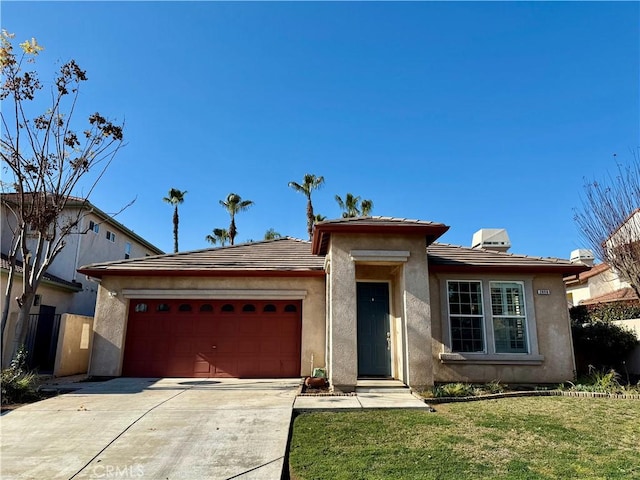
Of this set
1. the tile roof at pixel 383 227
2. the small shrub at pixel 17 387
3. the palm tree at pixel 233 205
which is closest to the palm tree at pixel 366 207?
the palm tree at pixel 233 205

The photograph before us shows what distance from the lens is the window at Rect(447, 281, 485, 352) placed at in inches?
444

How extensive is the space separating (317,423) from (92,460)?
345cm

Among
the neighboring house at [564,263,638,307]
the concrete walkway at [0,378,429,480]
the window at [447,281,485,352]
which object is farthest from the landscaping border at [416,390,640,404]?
the neighboring house at [564,263,638,307]

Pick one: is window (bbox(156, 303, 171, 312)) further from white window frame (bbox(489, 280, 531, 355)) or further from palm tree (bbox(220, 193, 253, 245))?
palm tree (bbox(220, 193, 253, 245))

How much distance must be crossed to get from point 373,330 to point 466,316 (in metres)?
2.62

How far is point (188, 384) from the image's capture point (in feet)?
36.9

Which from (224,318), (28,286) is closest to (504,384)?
(224,318)

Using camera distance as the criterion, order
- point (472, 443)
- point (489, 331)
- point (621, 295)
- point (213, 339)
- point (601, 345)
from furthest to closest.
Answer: point (621, 295), point (213, 339), point (601, 345), point (489, 331), point (472, 443)

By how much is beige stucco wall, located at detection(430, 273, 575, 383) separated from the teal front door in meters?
1.31

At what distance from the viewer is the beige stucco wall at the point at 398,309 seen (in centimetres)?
961

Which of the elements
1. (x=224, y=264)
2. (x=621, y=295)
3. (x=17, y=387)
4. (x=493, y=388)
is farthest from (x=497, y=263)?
(x=17, y=387)

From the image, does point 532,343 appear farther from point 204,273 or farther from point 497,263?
point 204,273

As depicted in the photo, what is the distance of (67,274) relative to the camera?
17531 millimetres

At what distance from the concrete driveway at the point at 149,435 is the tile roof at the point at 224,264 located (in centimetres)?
383
